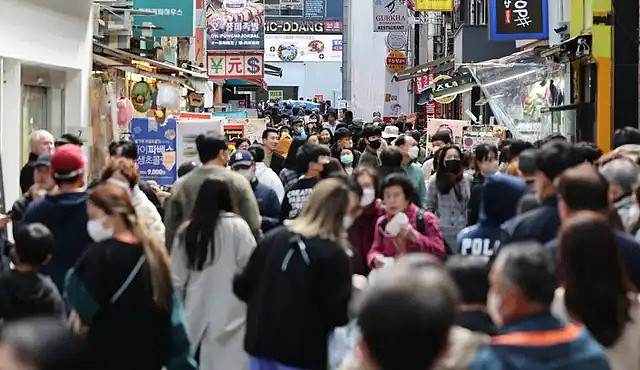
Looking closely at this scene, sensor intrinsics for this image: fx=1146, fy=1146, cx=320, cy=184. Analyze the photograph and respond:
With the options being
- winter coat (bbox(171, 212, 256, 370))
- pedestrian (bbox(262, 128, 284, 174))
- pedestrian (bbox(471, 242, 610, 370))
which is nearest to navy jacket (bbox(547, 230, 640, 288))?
pedestrian (bbox(471, 242, 610, 370))

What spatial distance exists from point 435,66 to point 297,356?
2822 centimetres

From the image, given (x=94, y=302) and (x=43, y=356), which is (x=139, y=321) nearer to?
(x=94, y=302)

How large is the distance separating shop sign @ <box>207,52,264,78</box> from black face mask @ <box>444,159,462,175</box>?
93.4ft

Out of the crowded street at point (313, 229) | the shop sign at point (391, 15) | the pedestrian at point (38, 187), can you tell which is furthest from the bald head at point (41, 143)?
the shop sign at point (391, 15)

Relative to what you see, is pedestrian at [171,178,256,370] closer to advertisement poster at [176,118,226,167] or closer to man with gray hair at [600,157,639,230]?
man with gray hair at [600,157,639,230]

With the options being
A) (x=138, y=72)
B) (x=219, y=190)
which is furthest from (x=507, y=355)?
(x=138, y=72)

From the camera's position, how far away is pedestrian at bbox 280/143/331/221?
10.1 meters

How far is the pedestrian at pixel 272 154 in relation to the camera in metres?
15.4

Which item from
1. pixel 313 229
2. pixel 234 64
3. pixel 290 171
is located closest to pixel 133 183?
pixel 290 171

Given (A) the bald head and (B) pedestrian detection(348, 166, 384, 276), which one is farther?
(A) the bald head

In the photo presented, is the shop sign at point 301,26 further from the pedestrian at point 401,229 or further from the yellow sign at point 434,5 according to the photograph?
the pedestrian at point 401,229

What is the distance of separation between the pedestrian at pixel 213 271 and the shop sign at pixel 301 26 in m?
81.3

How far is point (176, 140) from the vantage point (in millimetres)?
15875

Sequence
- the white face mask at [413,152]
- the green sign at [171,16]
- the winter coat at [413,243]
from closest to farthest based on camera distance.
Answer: the winter coat at [413,243]
the white face mask at [413,152]
the green sign at [171,16]
